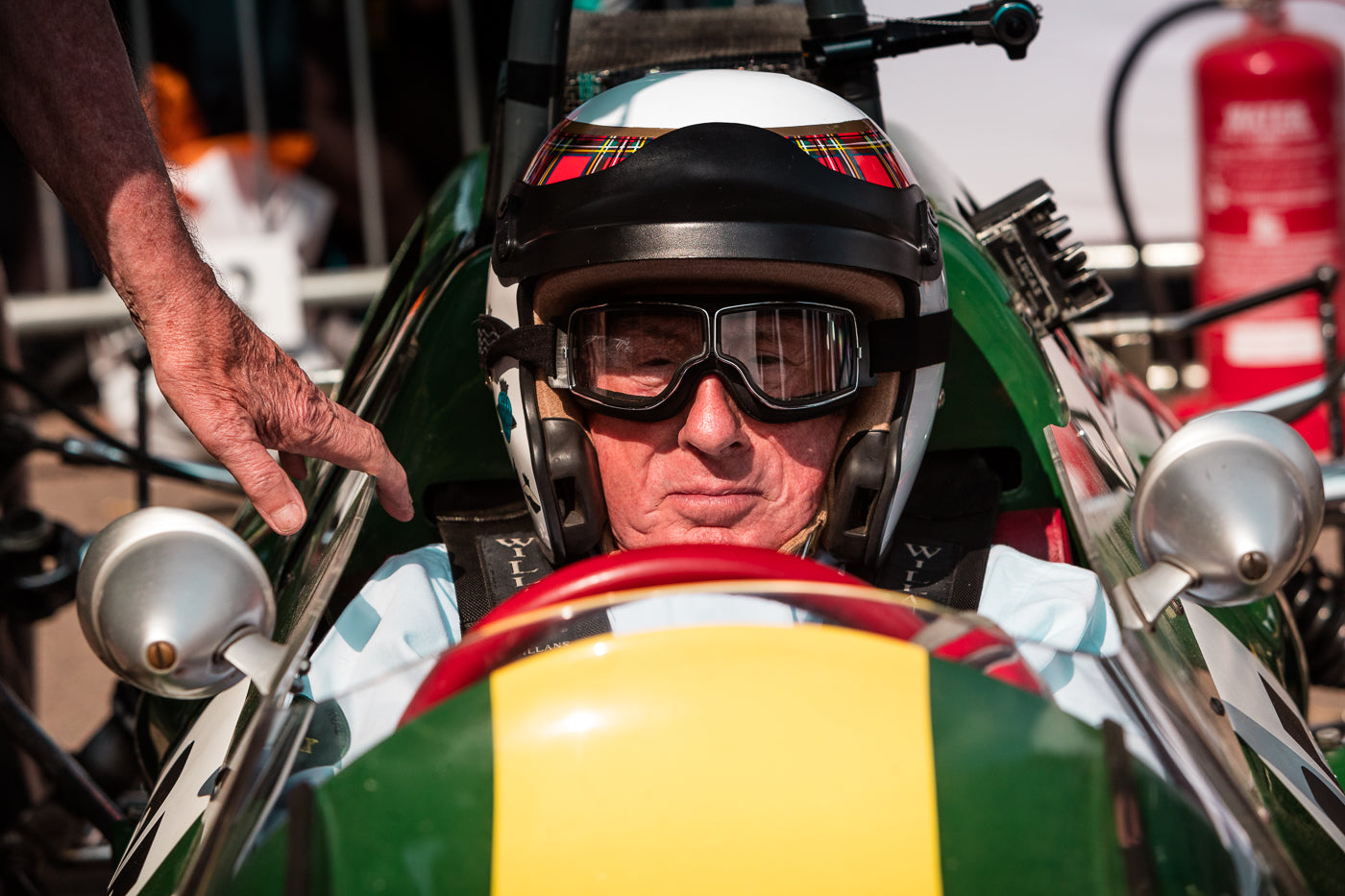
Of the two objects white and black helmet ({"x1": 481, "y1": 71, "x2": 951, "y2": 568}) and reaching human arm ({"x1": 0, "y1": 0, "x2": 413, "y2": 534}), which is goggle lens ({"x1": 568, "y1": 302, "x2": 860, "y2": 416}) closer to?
white and black helmet ({"x1": 481, "y1": 71, "x2": 951, "y2": 568})

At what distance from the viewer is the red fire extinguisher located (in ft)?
16.8

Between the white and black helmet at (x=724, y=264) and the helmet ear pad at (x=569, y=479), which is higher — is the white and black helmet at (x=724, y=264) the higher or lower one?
the higher one

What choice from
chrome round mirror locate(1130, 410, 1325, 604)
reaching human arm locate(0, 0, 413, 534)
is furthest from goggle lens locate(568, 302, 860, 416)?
chrome round mirror locate(1130, 410, 1325, 604)

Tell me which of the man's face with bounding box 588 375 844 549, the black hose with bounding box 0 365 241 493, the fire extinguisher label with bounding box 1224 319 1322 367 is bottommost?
the fire extinguisher label with bounding box 1224 319 1322 367

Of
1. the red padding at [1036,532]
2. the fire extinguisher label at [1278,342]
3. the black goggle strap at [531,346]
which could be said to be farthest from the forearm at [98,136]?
the fire extinguisher label at [1278,342]

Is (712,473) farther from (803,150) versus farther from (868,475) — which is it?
(803,150)

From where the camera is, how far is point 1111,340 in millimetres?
3592

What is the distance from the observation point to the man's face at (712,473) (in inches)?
71.4

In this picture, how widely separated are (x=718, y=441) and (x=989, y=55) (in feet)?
17.5

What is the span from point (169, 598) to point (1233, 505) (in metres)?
0.92

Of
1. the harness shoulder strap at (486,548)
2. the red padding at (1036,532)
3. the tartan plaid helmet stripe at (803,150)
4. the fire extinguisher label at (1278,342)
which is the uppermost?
the tartan plaid helmet stripe at (803,150)

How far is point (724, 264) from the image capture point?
176 cm

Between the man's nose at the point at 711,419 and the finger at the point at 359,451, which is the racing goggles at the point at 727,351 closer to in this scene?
the man's nose at the point at 711,419

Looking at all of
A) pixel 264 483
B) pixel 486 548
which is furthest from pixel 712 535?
pixel 264 483
